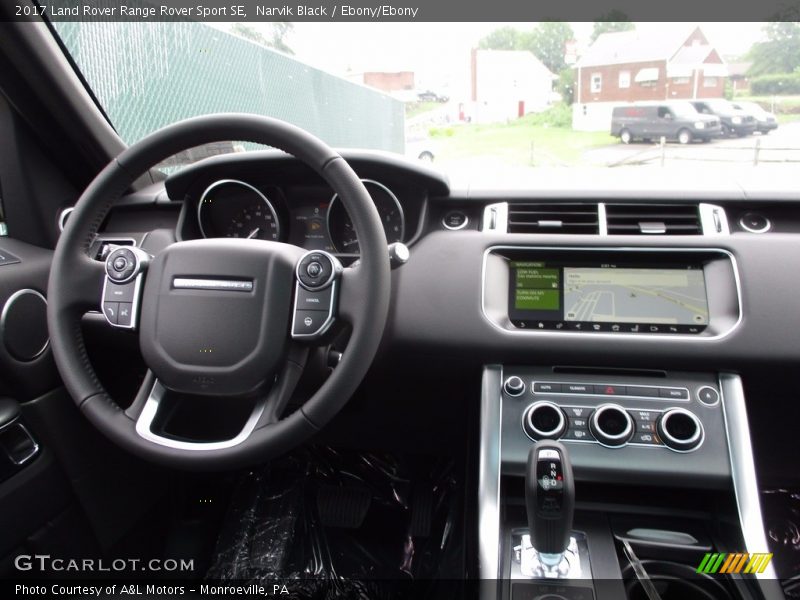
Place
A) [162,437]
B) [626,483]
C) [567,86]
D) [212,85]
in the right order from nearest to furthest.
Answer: [162,437]
[626,483]
[567,86]
[212,85]

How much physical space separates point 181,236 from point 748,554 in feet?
5.39

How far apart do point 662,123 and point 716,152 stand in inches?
6.4

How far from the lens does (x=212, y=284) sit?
4.12 ft

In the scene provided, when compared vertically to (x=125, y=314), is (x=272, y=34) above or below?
above

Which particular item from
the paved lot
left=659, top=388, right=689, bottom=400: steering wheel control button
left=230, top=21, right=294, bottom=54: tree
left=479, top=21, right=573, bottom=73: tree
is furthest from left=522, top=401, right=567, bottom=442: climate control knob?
left=230, top=21, right=294, bottom=54: tree

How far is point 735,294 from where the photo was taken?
1456mm

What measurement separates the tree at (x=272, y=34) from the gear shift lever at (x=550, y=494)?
1.35 meters

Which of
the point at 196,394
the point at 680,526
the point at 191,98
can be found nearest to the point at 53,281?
the point at 196,394

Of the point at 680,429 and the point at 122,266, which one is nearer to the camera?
the point at 122,266

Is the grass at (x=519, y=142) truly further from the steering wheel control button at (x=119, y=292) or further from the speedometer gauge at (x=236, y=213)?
the steering wheel control button at (x=119, y=292)

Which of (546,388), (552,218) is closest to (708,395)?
(546,388)

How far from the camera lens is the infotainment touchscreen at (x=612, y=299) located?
4.90ft

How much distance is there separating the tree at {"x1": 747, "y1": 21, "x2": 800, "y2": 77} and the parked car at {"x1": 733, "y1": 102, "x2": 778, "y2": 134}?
9 cm

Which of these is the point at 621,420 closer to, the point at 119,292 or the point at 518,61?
the point at 518,61
